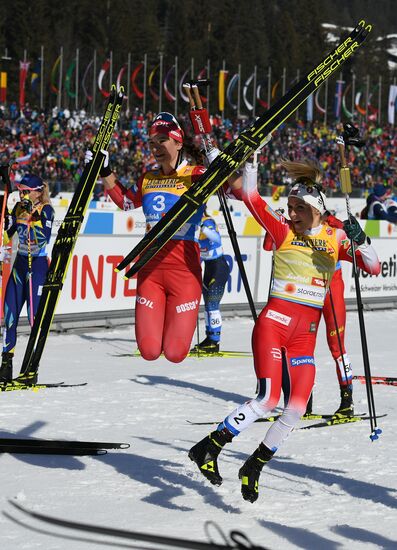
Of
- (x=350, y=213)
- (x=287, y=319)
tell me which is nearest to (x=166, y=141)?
(x=350, y=213)

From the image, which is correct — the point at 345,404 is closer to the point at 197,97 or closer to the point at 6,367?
the point at 197,97

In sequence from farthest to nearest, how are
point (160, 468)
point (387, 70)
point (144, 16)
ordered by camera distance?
point (387, 70), point (144, 16), point (160, 468)

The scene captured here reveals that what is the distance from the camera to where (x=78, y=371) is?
11.4 metres

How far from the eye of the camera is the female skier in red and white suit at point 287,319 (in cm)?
618

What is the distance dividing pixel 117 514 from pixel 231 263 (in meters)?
10.5

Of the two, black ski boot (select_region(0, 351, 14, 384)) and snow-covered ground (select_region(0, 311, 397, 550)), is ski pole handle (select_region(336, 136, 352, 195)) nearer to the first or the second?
snow-covered ground (select_region(0, 311, 397, 550))

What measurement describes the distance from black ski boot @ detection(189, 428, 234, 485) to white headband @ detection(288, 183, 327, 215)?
60.7 inches

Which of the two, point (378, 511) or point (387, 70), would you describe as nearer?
point (378, 511)

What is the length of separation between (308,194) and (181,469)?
6.82 ft

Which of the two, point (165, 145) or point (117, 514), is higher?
point (165, 145)

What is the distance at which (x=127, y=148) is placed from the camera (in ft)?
146

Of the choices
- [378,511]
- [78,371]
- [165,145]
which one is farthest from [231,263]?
[378,511]

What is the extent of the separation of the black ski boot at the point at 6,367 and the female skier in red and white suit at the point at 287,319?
4282 mm

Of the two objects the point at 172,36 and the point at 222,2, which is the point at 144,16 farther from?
the point at 222,2
